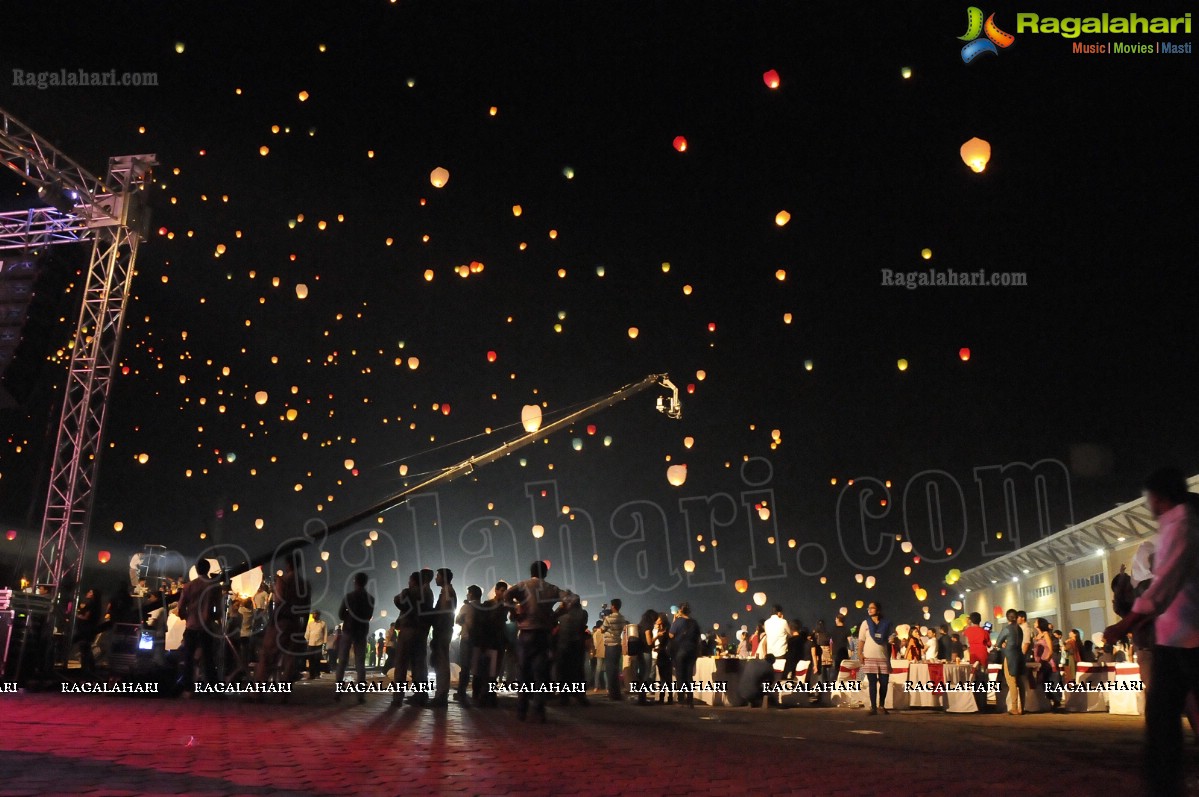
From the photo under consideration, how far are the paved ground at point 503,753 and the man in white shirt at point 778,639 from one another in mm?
4058

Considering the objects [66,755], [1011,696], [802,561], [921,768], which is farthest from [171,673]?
[802,561]

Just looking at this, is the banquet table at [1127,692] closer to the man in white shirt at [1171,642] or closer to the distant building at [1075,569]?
the distant building at [1075,569]

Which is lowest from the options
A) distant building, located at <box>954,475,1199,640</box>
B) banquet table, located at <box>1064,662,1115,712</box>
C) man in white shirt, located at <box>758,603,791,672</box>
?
banquet table, located at <box>1064,662,1115,712</box>

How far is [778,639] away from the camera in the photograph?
1455 centimetres

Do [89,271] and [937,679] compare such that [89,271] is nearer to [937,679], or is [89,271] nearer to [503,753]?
[503,753]

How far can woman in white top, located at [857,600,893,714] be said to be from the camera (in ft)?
39.1

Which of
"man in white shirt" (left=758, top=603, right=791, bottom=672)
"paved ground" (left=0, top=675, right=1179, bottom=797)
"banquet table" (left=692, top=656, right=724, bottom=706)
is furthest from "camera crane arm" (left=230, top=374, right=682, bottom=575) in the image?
"man in white shirt" (left=758, top=603, right=791, bottom=672)

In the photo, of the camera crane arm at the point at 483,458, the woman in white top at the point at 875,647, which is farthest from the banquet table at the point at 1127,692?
the camera crane arm at the point at 483,458

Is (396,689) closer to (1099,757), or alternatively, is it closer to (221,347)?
(1099,757)

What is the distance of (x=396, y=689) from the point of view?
11000 mm

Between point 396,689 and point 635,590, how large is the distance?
3264 cm

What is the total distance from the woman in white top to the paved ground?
5.30ft

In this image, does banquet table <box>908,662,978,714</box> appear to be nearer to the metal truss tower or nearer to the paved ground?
the paved ground

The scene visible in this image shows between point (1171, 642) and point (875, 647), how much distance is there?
882 cm
